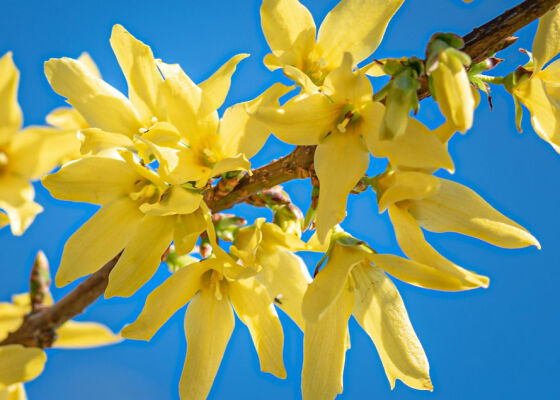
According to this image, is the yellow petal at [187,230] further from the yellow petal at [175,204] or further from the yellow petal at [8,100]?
the yellow petal at [8,100]

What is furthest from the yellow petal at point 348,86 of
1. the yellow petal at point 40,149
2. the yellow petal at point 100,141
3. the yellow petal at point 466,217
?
the yellow petal at point 40,149

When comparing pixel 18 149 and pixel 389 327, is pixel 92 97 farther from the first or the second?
pixel 389 327

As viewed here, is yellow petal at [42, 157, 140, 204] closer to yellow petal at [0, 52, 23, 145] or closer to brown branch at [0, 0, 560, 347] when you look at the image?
brown branch at [0, 0, 560, 347]

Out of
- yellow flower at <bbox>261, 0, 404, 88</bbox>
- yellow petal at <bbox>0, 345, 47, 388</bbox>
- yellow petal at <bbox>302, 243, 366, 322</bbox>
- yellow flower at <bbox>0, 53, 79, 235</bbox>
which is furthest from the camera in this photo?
yellow flower at <bbox>0, 53, 79, 235</bbox>

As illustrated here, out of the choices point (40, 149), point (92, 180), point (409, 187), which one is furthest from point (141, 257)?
point (40, 149)

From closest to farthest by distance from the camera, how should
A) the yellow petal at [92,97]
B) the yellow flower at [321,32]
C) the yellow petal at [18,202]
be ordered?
1. the yellow flower at [321,32]
2. the yellow petal at [92,97]
3. the yellow petal at [18,202]

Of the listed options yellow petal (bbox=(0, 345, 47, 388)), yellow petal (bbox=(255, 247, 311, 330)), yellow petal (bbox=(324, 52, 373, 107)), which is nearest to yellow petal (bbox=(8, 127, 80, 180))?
yellow petal (bbox=(0, 345, 47, 388))
